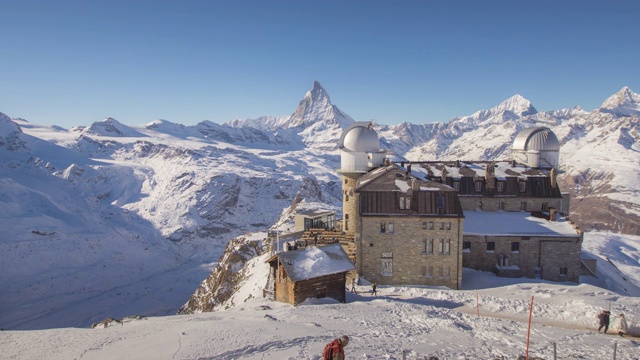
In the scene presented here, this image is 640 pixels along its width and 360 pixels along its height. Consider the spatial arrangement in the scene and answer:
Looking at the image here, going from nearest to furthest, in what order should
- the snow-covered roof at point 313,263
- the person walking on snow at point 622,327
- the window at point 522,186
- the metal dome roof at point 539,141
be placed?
the person walking on snow at point 622,327
the snow-covered roof at point 313,263
the window at point 522,186
the metal dome roof at point 539,141

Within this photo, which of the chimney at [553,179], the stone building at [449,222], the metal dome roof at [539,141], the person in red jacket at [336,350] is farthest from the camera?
the metal dome roof at [539,141]

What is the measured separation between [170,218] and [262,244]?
128 meters

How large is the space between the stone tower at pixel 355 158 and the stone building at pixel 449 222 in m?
0.12

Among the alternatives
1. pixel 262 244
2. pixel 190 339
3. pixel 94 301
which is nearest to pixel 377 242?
pixel 190 339

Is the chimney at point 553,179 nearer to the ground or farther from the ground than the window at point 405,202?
farther from the ground

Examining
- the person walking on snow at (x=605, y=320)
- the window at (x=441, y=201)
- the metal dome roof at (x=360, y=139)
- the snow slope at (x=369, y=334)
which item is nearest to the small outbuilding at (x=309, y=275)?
the snow slope at (x=369, y=334)

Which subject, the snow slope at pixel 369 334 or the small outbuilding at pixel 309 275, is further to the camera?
the small outbuilding at pixel 309 275

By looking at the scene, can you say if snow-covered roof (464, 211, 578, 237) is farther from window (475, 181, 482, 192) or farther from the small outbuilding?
the small outbuilding

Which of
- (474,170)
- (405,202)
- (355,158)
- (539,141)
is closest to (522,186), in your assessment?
(474,170)

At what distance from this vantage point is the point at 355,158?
51.1 meters

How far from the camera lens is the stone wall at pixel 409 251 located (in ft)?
134

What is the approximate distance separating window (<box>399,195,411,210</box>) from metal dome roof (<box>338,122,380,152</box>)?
11.0 m

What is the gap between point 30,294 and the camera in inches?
3762

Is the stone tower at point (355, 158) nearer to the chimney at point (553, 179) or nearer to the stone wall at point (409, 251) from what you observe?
the stone wall at point (409, 251)
